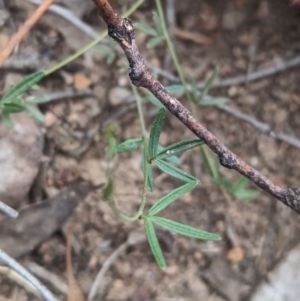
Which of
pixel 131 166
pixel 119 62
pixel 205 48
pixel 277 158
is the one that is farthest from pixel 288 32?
pixel 131 166

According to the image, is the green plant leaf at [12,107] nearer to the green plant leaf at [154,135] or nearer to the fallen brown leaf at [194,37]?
the green plant leaf at [154,135]

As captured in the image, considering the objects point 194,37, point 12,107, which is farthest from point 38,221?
point 194,37

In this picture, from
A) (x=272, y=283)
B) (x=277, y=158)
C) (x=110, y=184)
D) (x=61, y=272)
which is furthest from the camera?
(x=277, y=158)

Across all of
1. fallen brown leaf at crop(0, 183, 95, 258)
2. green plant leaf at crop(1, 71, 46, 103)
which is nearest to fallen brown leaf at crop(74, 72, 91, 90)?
fallen brown leaf at crop(0, 183, 95, 258)

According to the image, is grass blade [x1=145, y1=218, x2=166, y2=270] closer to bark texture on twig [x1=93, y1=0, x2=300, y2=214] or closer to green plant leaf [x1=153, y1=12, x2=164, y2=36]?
bark texture on twig [x1=93, y1=0, x2=300, y2=214]

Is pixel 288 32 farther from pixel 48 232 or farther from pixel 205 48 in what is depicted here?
pixel 48 232

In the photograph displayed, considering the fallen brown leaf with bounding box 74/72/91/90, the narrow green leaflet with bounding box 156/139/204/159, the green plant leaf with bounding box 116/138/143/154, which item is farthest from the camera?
the fallen brown leaf with bounding box 74/72/91/90

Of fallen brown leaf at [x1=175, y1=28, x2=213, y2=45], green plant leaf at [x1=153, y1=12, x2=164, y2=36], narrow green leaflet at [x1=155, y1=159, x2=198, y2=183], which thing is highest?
fallen brown leaf at [x1=175, y1=28, x2=213, y2=45]
